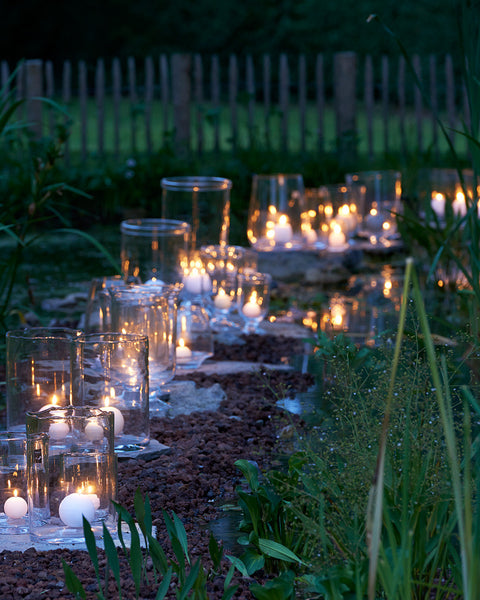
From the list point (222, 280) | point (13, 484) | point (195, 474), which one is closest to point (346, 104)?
point (222, 280)

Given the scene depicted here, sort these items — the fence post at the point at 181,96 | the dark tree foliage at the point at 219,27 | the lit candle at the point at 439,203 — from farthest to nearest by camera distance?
the dark tree foliage at the point at 219,27
the fence post at the point at 181,96
the lit candle at the point at 439,203

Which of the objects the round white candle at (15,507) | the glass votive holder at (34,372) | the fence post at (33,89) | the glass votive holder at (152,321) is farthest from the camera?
the fence post at (33,89)

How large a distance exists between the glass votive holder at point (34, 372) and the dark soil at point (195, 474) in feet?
1.13

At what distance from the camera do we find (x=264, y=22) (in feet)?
78.2

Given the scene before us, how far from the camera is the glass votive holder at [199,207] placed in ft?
16.3

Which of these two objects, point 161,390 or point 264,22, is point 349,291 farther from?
point 264,22

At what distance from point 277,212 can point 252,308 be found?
1.86 meters

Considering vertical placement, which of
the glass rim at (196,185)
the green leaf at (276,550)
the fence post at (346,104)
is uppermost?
the fence post at (346,104)

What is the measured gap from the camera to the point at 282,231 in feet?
19.9

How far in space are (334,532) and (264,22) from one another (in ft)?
76.7

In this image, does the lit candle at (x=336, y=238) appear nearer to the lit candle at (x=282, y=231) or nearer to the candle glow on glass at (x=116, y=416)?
the lit candle at (x=282, y=231)

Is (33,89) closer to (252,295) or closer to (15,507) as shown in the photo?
(252,295)

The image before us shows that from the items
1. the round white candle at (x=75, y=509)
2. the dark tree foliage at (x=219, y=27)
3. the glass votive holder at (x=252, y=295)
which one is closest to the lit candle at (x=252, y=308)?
the glass votive holder at (x=252, y=295)

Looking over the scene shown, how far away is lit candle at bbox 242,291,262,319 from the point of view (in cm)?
435
